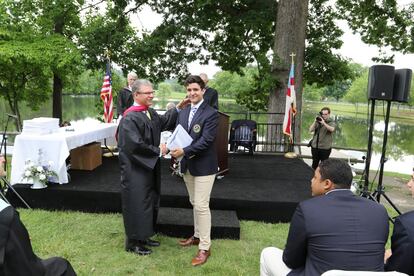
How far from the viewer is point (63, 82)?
54.7ft

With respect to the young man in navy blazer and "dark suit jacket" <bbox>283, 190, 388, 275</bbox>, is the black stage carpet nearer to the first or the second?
the young man in navy blazer

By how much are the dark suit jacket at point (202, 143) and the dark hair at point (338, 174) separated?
1662 mm

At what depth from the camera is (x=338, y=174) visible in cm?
225

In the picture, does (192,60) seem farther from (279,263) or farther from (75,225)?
(279,263)

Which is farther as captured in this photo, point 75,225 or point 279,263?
point 75,225

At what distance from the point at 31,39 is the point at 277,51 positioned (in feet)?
30.3

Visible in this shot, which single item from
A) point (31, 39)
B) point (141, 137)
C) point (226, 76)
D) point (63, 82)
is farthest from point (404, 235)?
point (226, 76)

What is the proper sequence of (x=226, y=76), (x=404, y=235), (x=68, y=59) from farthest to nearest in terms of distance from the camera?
(x=226, y=76) → (x=68, y=59) → (x=404, y=235)

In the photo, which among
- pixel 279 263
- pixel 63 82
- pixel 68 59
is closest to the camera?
pixel 279 263

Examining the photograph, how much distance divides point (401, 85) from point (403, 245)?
4.04 meters

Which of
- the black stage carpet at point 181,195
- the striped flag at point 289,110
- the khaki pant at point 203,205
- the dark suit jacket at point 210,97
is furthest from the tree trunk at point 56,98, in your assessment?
the khaki pant at point 203,205

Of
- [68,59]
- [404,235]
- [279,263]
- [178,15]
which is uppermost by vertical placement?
[178,15]

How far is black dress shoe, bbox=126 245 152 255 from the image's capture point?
401 cm

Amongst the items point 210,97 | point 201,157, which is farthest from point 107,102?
point 201,157
